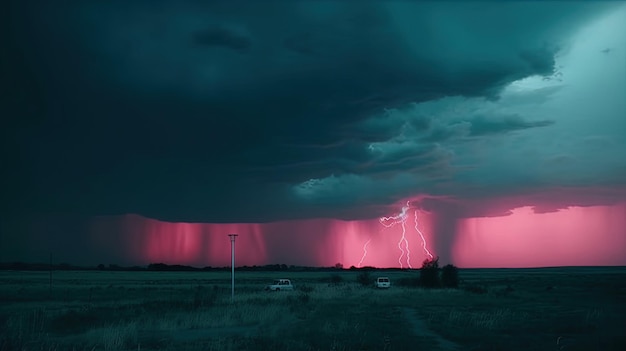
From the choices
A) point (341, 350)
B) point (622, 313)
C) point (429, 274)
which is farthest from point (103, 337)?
point (429, 274)

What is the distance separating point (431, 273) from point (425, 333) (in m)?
54.2

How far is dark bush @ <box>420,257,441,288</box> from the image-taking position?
77.3 metres

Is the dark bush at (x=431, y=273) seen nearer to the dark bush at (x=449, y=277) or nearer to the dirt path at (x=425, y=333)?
the dark bush at (x=449, y=277)

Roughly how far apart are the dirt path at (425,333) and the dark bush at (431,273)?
42.4m

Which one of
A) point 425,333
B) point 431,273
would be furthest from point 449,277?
point 425,333

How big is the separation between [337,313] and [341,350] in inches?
619

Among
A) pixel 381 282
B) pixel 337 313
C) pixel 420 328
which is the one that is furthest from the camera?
pixel 381 282

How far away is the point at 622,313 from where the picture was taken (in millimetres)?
34000

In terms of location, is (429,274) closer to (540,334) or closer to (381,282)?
(381,282)

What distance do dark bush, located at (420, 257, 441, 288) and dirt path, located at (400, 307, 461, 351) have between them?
4241 cm

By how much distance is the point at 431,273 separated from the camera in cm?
7750

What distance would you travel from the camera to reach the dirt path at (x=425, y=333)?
804 inches

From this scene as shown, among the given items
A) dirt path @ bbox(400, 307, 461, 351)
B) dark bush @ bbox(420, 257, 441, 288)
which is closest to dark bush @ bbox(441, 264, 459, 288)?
dark bush @ bbox(420, 257, 441, 288)

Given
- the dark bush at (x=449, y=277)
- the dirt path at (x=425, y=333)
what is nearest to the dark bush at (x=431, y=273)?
the dark bush at (x=449, y=277)
